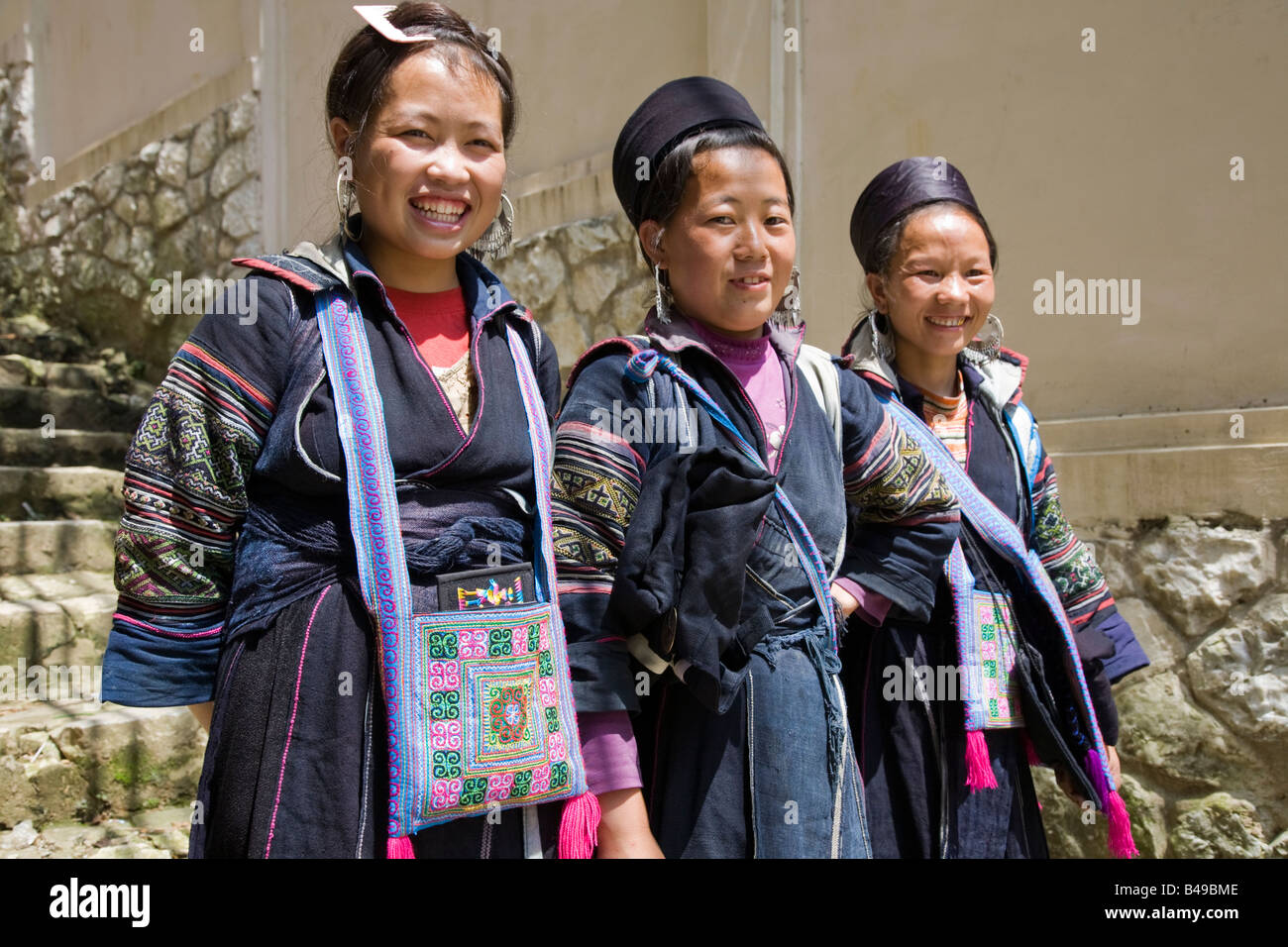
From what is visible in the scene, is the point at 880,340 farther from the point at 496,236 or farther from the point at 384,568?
the point at 384,568

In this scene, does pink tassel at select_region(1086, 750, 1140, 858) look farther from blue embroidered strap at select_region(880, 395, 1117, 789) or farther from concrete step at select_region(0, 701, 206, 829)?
A: concrete step at select_region(0, 701, 206, 829)

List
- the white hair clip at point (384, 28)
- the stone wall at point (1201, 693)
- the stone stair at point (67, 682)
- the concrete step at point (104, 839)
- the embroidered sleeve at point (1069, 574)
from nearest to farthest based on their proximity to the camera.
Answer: the white hair clip at point (384, 28), the embroidered sleeve at point (1069, 574), the stone wall at point (1201, 693), the concrete step at point (104, 839), the stone stair at point (67, 682)

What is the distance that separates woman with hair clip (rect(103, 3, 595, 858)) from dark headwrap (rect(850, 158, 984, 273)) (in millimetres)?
1119

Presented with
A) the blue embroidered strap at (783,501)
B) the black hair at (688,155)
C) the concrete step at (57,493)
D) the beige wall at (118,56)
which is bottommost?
the blue embroidered strap at (783,501)

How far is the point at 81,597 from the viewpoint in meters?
4.50

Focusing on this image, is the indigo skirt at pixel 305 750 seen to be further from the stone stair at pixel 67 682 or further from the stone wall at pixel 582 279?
the stone wall at pixel 582 279

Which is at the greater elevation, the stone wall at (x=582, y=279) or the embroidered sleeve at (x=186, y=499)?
the stone wall at (x=582, y=279)

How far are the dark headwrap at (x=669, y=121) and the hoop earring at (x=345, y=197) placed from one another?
0.46m

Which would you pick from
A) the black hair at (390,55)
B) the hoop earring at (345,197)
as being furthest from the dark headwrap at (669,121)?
the hoop earring at (345,197)

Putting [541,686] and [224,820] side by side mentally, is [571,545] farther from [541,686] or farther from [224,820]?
[224,820]

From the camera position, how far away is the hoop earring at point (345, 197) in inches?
69.8

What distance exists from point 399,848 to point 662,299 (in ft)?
3.28

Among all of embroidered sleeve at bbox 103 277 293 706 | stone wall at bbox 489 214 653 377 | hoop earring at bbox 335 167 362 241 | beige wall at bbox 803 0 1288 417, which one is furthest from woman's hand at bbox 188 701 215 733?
stone wall at bbox 489 214 653 377

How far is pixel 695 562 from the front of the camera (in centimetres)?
159
